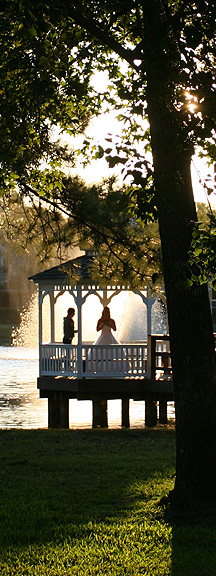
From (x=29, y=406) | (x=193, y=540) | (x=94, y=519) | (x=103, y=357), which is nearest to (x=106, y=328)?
(x=103, y=357)

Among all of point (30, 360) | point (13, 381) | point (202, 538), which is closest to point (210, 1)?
point (202, 538)

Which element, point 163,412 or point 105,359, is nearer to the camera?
point 105,359

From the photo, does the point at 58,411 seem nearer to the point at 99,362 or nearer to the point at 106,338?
the point at 99,362

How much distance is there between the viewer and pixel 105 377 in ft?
67.7

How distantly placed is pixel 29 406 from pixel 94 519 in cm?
1892

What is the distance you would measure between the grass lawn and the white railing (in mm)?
7392

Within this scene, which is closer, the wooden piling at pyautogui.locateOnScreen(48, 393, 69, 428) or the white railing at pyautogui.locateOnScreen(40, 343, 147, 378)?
the white railing at pyautogui.locateOnScreen(40, 343, 147, 378)

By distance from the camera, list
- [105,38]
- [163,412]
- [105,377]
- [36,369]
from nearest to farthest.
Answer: [105,38], [105,377], [163,412], [36,369]

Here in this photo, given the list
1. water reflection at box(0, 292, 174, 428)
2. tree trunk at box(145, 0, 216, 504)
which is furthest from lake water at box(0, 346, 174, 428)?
tree trunk at box(145, 0, 216, 504)

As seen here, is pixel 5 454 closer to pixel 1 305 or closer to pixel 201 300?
pixel 201 300

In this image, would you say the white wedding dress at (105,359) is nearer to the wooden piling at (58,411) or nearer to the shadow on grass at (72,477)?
the wooden piling at (58,411)

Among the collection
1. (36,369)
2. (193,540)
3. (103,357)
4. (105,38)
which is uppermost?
(105,38)

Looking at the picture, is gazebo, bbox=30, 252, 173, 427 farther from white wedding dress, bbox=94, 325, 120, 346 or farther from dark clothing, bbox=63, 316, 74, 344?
dark clothing, bbox=63, 316, 74, 344

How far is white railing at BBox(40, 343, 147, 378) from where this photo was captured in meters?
20.5
